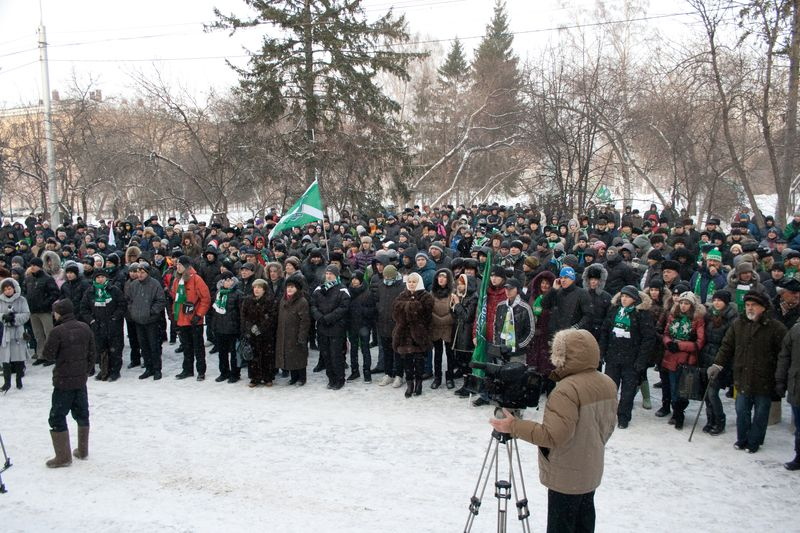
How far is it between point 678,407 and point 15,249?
15035 millimetres

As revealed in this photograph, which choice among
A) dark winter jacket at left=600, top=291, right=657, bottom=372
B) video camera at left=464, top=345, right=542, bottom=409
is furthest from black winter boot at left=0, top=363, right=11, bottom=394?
dark winter jacket at left=600, top=291, right=657, bottom=372

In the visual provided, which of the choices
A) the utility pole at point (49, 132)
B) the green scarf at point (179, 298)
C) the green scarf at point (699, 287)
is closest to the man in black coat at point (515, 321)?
the green scarf at point (699, 287)

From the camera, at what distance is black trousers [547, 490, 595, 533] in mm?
3686

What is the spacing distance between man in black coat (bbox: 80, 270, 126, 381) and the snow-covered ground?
1287 mm

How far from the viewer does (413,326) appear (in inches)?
328

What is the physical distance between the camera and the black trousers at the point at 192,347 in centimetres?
953

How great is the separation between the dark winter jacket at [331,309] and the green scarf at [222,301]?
1397 mm

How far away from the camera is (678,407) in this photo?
7.16 m

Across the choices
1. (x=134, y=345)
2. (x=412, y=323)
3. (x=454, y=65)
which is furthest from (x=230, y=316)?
(x=454, y=65)

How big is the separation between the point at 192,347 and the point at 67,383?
3472 mm

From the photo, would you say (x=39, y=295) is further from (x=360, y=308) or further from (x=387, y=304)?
(x=387, y=304)

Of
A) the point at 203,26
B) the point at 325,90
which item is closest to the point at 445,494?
the point at 325,90

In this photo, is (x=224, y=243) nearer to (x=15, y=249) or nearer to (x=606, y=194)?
(x=15, y=249)

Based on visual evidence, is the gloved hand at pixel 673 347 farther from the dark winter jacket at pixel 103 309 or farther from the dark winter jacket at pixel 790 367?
the dark winter jacket at pixel 103 309
